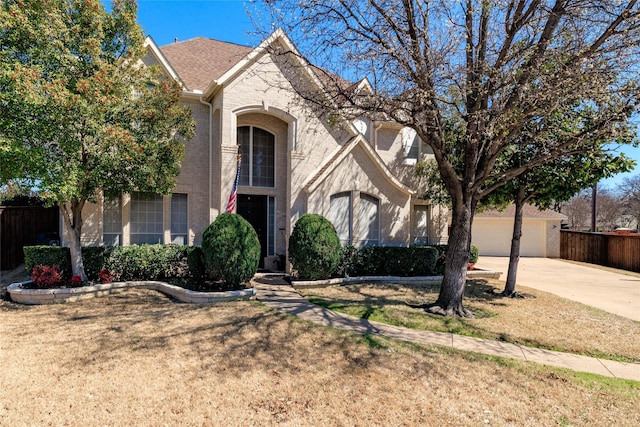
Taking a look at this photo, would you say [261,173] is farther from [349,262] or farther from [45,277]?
[45,277]

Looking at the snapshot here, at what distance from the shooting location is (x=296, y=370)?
5.36m

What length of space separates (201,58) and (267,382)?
14.2 m

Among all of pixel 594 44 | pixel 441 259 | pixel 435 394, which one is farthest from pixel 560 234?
pixel 435 394

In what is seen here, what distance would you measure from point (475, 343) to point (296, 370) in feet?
11.9

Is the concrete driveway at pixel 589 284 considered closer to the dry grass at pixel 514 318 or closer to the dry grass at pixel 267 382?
the dry grass at pixel 514 318

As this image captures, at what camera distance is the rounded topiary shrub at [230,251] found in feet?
31.2

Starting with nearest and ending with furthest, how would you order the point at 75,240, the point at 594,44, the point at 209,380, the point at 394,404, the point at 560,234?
the point at 394,404 < the point at 209,380 < the point at 594,44 < the point at 75,240 < the point at 560,234

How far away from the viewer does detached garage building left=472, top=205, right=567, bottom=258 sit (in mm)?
25484

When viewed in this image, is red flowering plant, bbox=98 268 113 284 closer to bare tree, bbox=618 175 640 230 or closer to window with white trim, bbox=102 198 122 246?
window with white trim, bbox=102 198 122 246

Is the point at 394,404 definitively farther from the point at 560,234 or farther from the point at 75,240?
the point at 560,234

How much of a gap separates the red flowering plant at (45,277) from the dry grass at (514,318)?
662 centimetres

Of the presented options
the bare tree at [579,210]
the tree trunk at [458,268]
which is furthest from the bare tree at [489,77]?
the bare tree at [579,210]

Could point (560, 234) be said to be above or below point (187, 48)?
below

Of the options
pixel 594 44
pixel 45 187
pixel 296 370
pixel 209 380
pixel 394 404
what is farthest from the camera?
pixel 45 187
